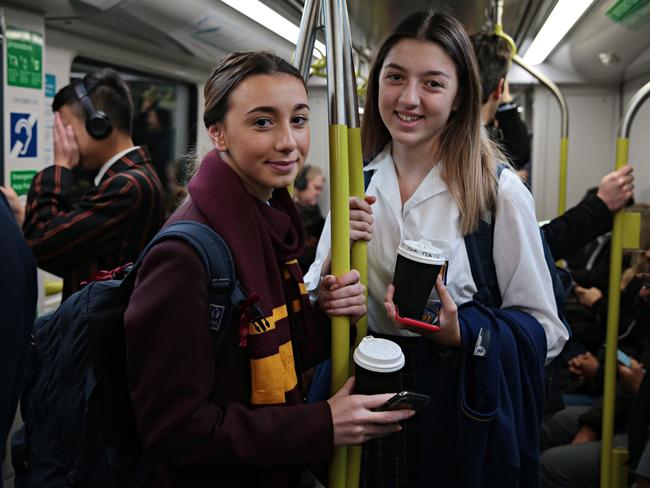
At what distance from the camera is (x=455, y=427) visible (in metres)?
1.63

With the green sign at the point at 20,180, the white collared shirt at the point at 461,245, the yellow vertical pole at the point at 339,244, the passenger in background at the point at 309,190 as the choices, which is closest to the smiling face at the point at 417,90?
the white collared shirt at the point at 461,245

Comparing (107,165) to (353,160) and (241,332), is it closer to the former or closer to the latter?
(353,160)

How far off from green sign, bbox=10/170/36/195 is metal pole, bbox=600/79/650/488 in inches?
103

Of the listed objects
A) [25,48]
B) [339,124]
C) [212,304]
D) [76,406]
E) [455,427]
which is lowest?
[455,427]

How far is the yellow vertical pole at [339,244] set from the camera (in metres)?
1.30

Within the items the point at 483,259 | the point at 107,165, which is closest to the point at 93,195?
the point at 107,165

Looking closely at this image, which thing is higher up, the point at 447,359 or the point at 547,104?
the point at 547,104

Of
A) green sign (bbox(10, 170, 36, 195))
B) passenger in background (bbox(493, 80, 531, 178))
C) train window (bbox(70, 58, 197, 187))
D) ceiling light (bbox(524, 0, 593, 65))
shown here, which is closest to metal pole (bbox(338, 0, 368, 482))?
passenger in background (bbox(493, 80, 531, 178))

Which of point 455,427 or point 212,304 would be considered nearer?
point 212,304

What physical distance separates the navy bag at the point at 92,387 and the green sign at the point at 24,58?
2.15 meters

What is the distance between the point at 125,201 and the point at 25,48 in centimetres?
120

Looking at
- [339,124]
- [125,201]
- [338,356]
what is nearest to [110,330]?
[338,356]

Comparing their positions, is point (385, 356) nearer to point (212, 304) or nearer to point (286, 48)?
point (212, 304)

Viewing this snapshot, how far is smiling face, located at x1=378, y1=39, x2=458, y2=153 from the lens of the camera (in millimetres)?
1614
